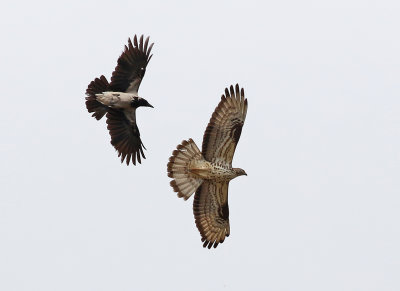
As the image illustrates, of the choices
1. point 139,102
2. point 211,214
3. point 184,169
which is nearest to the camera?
point 184,169

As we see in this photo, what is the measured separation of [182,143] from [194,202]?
1421mm

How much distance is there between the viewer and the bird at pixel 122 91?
19.7m

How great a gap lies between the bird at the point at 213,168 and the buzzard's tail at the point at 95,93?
8.58 ft

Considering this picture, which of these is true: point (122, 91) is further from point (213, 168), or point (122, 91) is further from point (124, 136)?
point (213, 168)

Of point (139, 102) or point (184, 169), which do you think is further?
point (139, 102)

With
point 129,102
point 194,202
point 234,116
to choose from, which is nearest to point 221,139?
point 234,116

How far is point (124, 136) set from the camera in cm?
2044

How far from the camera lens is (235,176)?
720 inches

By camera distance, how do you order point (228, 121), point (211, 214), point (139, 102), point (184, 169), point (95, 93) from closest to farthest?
point (228, 121), point (184, 169), point (211, 214), point (95, 93), point (139, 102)

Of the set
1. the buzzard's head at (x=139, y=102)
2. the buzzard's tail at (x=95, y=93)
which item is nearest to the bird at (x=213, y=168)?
the buzzard's head at (x=139, y=102)

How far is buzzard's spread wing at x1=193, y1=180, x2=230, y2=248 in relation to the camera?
18.7 m

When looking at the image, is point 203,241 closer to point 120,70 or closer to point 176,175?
point 176,175

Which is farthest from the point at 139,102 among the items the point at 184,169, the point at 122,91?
the point at 184,169

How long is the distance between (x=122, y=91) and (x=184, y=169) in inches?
107
